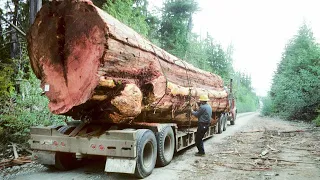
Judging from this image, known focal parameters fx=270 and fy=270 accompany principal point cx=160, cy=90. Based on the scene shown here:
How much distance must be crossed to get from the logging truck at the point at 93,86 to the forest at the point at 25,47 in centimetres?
115

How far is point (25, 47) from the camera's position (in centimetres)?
1142

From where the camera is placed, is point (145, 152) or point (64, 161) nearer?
point (145, 152)

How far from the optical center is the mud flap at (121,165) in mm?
4906

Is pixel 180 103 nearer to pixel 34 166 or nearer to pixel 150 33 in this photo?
pixel 34 166

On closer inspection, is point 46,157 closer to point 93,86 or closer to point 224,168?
point 93,86

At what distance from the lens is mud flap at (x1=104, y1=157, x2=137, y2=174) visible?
491 cm

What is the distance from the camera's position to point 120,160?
5.02m

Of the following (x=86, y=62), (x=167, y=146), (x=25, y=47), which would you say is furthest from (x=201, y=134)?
(x=25, y=47)

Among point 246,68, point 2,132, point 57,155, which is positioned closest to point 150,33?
point 2,132

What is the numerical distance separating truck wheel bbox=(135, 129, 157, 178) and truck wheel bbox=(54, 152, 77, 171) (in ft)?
5.50

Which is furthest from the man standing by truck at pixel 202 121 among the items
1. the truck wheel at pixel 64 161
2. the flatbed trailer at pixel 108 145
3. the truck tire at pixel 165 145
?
the truck wheel at pixel 64 161

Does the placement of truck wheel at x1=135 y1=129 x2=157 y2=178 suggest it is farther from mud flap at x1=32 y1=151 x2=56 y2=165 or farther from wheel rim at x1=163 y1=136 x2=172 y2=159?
mud flap at x1=32 y1=151 x2=56 y2=165

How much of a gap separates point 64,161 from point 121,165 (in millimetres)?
1682

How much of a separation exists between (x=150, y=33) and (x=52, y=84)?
659 inches
